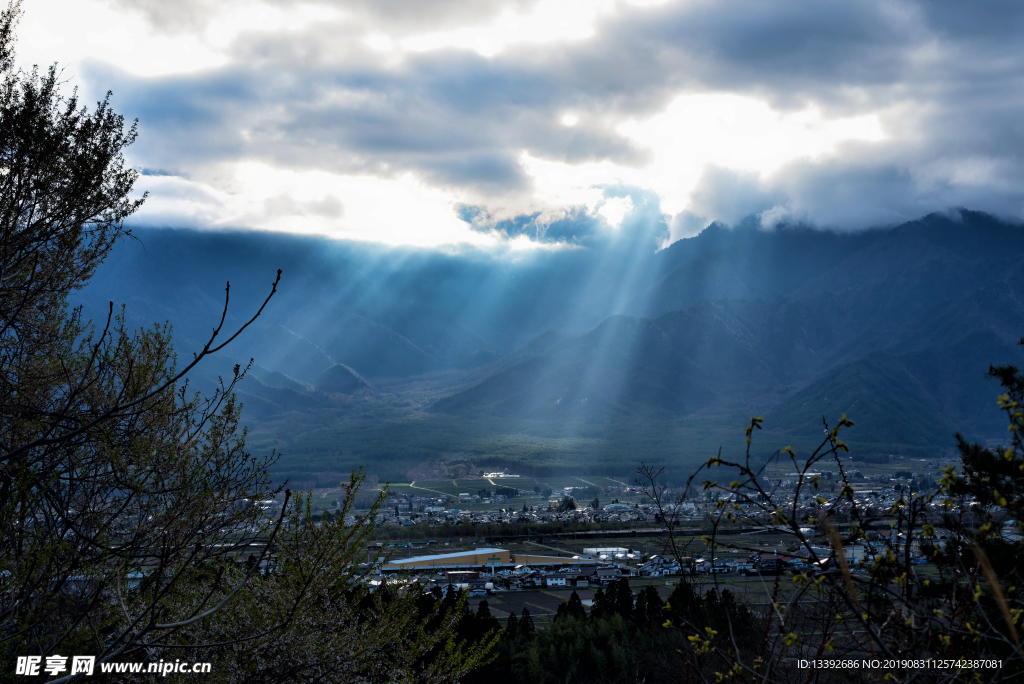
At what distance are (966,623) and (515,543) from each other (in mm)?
77425

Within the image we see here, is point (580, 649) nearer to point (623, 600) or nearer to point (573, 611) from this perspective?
point (573, 611)

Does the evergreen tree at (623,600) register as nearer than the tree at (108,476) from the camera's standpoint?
No

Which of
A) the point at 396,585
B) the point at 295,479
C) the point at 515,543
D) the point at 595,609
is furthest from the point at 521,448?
the point at 396,585

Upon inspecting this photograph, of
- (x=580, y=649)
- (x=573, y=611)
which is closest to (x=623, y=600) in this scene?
(x=573, y=611)

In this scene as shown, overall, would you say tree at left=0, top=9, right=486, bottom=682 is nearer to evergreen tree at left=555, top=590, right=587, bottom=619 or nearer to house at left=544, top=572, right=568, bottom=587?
evergreen tree at left=555, top=590, right=587, bottom=619

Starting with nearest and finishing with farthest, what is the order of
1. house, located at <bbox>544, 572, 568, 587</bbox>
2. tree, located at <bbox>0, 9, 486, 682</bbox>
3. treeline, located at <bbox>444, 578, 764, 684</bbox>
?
1. tree, located at <bbox>0, 9, 486, 682</bbox>
2. treeline, located at <bbox>444, 578, 764, 684</bbox>
3. house, located at <bbox>544, 572, 568, 587</bbox>

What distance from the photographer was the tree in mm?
7059

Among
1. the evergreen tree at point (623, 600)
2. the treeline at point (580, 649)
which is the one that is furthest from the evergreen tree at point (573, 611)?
the evergreen tree at point (623, 600)

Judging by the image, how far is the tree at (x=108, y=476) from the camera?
706 cm

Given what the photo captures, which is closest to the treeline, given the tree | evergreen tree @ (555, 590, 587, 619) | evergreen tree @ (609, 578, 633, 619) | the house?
evergreen tree @ (555, 590, 587, 619)

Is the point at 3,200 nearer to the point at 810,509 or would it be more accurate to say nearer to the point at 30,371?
the point at 30,371

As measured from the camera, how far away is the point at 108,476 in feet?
25.9

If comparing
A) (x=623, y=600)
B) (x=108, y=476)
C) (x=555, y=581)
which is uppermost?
(x=108, y=476)

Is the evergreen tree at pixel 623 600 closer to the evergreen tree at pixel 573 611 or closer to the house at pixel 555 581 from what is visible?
the evergreen tree at pixel 573 611
